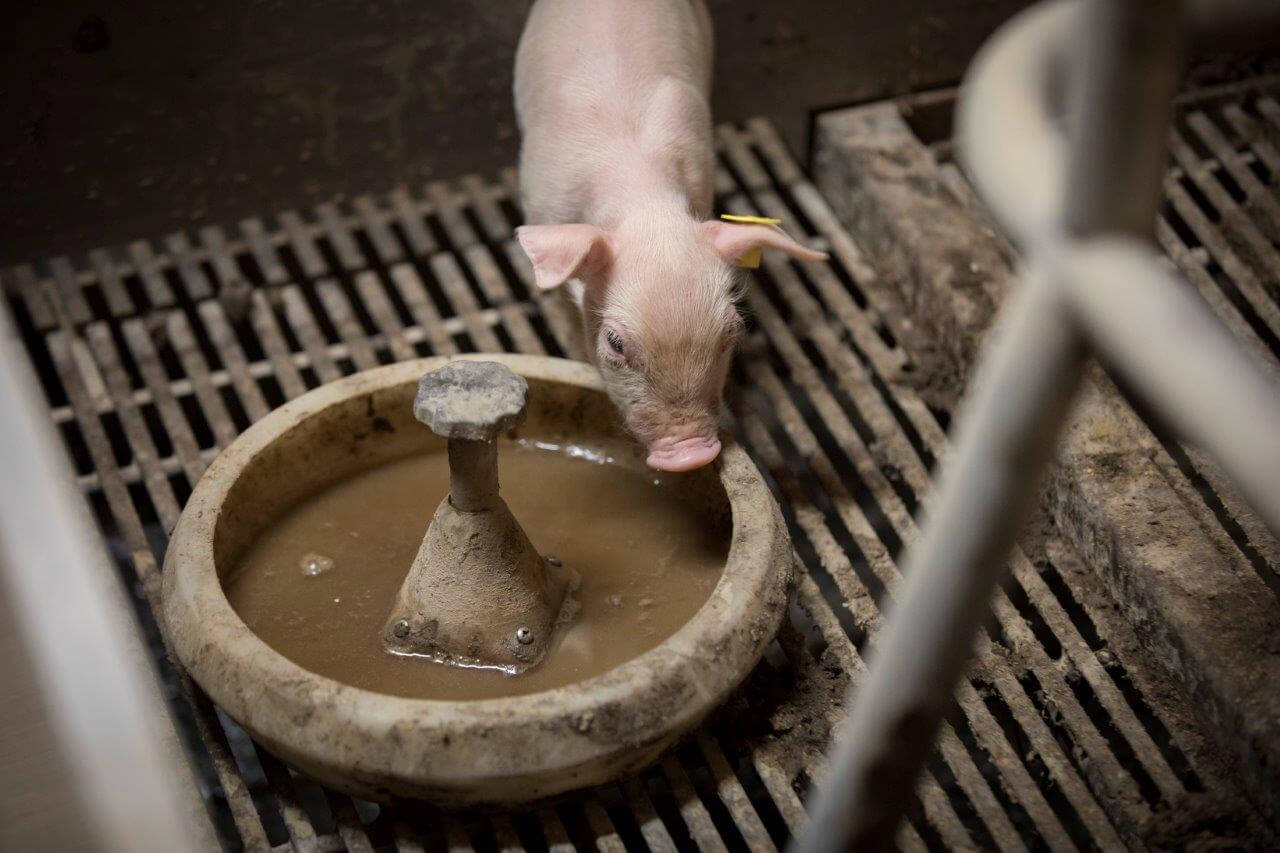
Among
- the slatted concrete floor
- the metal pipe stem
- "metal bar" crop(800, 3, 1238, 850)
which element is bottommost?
the slatted concrete floor

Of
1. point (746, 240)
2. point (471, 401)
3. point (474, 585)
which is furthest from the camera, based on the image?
point (746, 240)

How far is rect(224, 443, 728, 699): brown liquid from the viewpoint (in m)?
1.99

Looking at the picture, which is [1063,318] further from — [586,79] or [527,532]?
[586,79]

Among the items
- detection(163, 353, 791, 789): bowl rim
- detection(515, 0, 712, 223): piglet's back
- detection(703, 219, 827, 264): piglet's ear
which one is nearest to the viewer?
detection(163, 353, 791, 789): bowl rim

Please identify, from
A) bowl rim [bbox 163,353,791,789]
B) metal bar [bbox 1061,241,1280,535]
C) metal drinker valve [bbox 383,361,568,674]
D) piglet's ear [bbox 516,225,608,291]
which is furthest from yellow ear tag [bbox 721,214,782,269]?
metal bar [bbox 1061,241,1280,535]

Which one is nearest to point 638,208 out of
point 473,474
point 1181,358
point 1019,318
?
point 473,474

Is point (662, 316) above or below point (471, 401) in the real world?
below

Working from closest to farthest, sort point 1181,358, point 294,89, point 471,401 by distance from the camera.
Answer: point 1181,358 → point 471,401 → point 294,89

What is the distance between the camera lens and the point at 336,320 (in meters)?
2.77

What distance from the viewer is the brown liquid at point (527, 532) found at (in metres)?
1.99

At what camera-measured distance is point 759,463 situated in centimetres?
272

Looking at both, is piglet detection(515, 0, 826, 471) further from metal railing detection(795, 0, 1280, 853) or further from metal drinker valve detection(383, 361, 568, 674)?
metal railing detection(795, 0, 1280, 853)

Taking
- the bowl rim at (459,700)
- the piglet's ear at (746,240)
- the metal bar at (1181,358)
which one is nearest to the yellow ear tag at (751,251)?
the piglet's ear at (746,240)

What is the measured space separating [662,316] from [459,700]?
2.47ft
